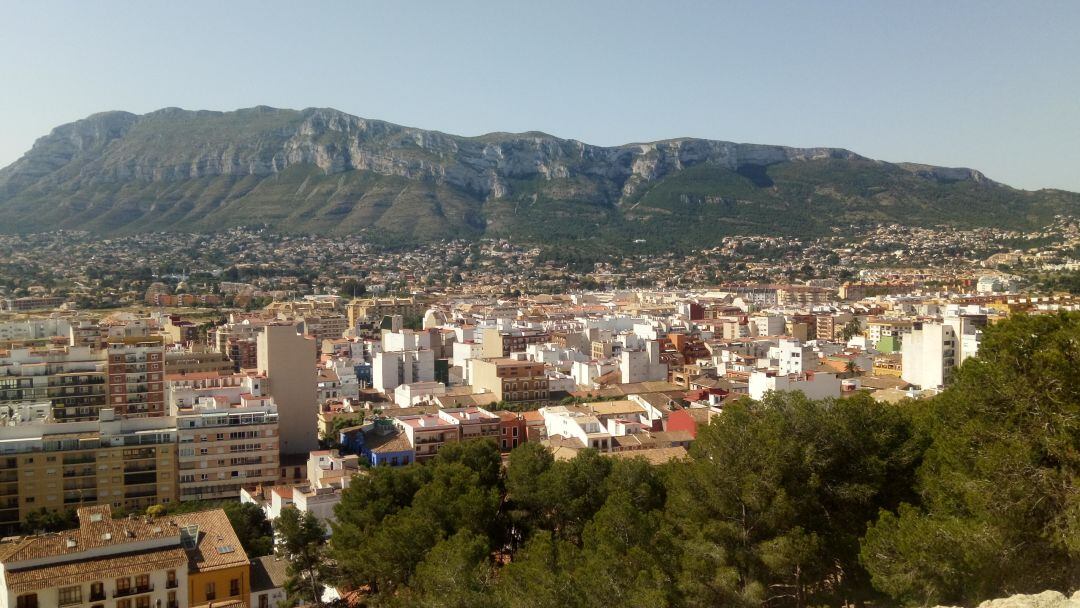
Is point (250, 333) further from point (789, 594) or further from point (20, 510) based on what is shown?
point (789, 594)

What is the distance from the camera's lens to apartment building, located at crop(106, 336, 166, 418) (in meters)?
31.5

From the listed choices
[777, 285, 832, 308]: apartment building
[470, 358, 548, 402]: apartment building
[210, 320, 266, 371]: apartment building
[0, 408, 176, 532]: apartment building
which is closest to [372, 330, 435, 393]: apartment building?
[470, 358, 548, 402]: apartment building

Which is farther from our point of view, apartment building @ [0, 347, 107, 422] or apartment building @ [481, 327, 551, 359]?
apartment building @ [481, 327, 551, 359]

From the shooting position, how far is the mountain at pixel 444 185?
119 m

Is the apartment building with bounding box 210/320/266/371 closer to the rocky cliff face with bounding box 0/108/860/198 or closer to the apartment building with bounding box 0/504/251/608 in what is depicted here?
the apartment building with bounding box 0/504/251/608

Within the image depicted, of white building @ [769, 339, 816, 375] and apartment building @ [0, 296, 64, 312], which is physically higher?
apartment building @ [0, 296, 64, 312]

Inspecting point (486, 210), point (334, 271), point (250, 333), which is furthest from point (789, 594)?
point (486, 210)

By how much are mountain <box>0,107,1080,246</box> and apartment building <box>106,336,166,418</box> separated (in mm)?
82829

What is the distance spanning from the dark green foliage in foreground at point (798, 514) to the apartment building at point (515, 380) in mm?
19171

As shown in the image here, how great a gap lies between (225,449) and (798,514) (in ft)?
55.9

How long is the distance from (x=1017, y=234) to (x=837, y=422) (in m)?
111

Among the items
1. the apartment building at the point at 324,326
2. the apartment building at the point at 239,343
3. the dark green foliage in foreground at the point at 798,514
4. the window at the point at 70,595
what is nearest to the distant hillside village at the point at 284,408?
the window at the point at 70,595

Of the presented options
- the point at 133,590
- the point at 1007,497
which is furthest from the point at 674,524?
the point at 133,590

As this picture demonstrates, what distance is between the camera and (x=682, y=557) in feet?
36.8
